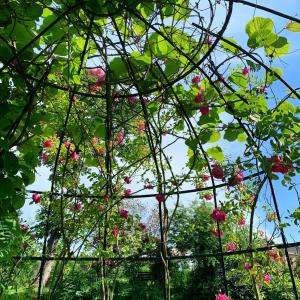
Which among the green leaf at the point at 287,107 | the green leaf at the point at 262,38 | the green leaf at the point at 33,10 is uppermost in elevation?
the green leaf at the point at 262,38

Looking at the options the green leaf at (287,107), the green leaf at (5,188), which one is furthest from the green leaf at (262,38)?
the green leaf at (5,188)

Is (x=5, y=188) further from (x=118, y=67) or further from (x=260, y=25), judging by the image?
(x=260, y=25)

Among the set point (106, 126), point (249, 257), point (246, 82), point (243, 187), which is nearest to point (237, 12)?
point (246, 82)

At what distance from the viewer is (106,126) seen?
7.39ft

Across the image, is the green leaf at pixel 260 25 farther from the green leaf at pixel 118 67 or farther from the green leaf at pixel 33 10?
the green leaf at pixel 33 10

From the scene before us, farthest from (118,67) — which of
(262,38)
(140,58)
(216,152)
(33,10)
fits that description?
(216,152)

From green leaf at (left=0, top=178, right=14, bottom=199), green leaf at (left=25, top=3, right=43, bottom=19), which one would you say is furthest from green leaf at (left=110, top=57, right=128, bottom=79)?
green leaf at (left=0, top=178, right=14, bottom=199)

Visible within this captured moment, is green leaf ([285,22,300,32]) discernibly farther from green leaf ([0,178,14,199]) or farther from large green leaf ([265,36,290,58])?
green leaf ([0,178,14,199])

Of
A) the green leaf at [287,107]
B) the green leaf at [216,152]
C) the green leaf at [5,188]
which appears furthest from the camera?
the green leaf at [216,152]

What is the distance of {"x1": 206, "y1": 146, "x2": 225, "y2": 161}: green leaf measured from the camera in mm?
2383

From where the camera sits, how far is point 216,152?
94.0 inches

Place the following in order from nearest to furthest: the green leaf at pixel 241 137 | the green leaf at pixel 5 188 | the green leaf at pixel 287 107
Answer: the green leaf at pixel 5 188
the green leaf at pixel 287 107
the green leaf at pixel 241 137

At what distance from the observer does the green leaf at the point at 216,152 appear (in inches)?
93.8

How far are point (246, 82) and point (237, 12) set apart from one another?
0.54 m
